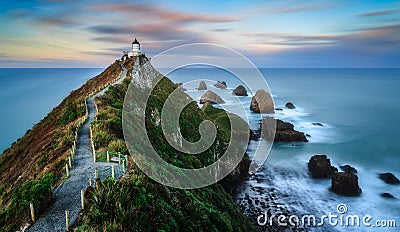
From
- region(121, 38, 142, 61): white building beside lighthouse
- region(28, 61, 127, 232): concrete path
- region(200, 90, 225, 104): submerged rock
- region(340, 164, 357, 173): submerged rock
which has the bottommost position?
region(340, 164, 357, 173): submerged rock

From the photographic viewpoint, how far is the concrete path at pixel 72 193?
9.09 meters

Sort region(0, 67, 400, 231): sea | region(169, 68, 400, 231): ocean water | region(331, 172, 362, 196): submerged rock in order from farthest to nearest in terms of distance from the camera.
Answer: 1. region(331, 172, 362, 196): submerged rock
2. region(169, 68, 400, 231): ocean water
3. region(0, 67, 400, 231): sea

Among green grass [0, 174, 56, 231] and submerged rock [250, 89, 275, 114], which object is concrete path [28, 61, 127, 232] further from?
submerged rock [250, 89, 275, 114]

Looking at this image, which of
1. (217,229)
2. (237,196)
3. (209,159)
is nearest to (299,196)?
(237,196)

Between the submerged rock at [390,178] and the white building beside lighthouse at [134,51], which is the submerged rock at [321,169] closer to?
the submerged rock at [390,178]

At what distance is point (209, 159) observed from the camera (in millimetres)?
30812

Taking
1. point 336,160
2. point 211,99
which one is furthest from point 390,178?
point 211,99

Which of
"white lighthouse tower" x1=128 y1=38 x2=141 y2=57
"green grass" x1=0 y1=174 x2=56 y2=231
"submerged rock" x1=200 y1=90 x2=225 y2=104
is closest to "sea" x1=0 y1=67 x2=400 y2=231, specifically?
"submerged rock" x1=200 y1=90 x2=225 y2=104

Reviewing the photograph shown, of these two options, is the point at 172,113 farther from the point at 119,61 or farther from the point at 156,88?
the point at 119,61

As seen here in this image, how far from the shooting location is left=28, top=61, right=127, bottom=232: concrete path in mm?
9086

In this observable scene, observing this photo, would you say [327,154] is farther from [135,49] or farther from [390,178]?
[135,49]

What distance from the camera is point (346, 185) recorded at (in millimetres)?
30047

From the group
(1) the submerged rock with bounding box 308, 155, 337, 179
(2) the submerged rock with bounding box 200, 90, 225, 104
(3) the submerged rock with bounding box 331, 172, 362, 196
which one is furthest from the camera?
(2) the submerged rock with bounding box 200, 90, 225, 104

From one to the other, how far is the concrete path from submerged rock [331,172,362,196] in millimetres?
25594
